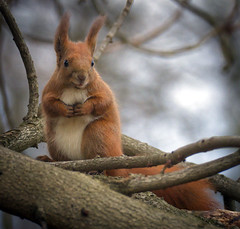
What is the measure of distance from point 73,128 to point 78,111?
145 millimetres

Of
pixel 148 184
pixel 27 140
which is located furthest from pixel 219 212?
pixel 27 140

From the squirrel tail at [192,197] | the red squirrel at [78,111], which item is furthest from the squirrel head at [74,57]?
the squirrel tail at [192,197]

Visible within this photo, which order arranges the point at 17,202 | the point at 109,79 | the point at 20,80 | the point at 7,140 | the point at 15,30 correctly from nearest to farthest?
the point at 17,202, the point at 7,140, the point at 15,30, the point at 20,80, the point at 109,79

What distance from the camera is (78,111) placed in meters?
2.09

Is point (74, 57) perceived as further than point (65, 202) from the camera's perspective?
Yes

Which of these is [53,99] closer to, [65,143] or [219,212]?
[65,143]

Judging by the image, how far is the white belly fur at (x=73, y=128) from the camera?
2.16 meters

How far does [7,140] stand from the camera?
6.78 ft

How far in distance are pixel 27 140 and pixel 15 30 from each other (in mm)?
692

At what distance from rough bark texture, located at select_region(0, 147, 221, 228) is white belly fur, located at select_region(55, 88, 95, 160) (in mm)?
696

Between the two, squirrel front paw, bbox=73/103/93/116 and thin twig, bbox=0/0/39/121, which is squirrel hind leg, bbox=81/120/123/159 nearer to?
squirrel front paw, bbox=73/103/93/116

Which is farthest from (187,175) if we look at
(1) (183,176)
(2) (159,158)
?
(2) (159,158)

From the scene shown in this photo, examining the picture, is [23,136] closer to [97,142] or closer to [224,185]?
[97,142]

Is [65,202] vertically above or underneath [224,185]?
underneath
